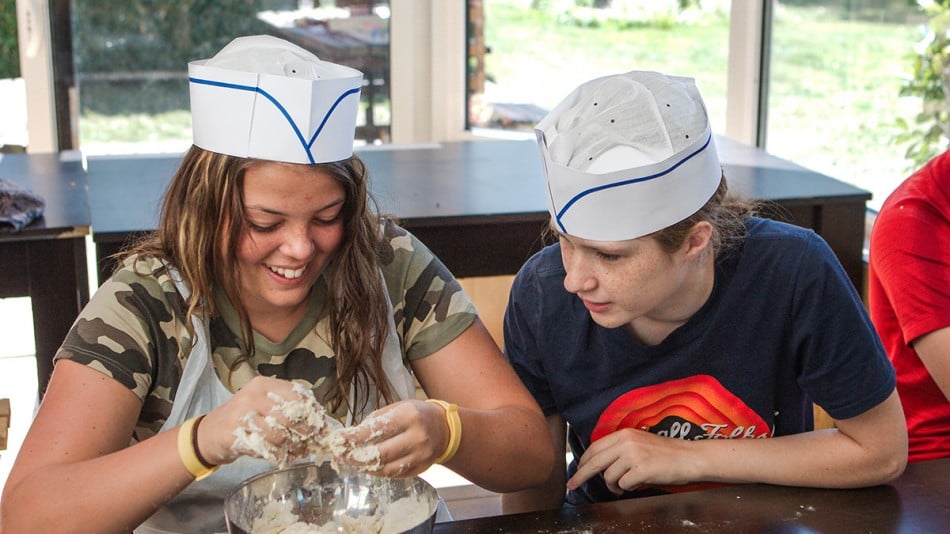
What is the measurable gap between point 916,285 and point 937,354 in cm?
11

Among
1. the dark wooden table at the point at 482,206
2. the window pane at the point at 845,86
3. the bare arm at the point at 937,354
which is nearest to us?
the bare arm at the point at 937,354

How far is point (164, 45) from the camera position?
173 inches

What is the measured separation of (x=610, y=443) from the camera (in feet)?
4.66

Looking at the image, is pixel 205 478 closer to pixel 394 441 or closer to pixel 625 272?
pixel 394 441

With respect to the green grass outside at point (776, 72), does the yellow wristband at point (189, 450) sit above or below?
below

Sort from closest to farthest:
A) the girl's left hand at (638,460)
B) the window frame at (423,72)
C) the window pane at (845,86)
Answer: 1. the girl's left hand at (638,460)
2. the window pane at (845,86)
3. the window frame at (423,72)

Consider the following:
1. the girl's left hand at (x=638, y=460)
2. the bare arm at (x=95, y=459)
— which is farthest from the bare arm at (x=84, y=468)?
the girl's left hand at (x=638, y=460)

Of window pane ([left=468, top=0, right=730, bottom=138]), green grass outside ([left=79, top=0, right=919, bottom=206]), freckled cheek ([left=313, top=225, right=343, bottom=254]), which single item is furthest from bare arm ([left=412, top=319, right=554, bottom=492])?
window pane ([left=468, top=0, right=730, bottom=138])

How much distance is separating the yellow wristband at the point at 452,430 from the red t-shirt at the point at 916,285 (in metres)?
0.75

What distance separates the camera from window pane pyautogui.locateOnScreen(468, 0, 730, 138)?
4285 mm

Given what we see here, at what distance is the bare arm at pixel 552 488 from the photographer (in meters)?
1.59

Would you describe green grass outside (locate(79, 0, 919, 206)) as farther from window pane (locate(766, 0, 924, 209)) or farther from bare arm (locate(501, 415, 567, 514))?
bare arm (locate(501, 415, 567, 514))

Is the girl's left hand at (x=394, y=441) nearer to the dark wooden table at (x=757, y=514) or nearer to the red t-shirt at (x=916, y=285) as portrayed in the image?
the dark wooden table at (x=757, y=514)

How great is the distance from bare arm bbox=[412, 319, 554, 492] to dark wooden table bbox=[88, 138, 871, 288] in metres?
0.77
